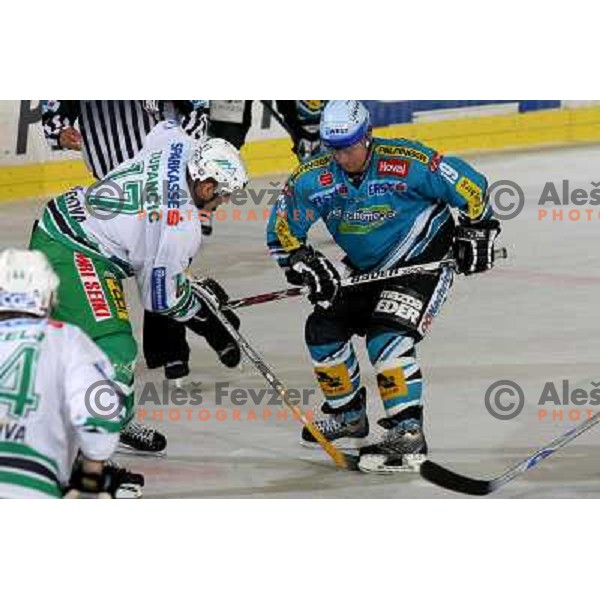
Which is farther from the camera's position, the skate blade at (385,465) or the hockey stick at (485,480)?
the skate blade at (385,465)

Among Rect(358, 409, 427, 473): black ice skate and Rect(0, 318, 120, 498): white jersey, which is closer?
Rect(0, 318, 120, 498): white jersey

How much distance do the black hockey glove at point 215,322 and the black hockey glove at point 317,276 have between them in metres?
0.23

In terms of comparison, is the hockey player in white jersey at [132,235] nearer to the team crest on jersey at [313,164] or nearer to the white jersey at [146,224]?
the white jersey at [146,224]

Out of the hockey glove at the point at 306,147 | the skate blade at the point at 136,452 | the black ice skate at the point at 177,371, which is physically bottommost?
the skate blade at the point at 136,452

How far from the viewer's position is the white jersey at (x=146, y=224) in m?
5.34

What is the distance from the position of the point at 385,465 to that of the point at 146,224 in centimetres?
88

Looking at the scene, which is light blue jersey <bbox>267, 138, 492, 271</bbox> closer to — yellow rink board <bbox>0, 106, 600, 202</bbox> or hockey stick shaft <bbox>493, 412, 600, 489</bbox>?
hockey stick shaft <bbox>493, 412, 600, 489</bbox>

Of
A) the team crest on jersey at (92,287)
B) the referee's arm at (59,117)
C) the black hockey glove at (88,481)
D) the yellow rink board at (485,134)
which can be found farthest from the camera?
the yellow rink board at (485,134)

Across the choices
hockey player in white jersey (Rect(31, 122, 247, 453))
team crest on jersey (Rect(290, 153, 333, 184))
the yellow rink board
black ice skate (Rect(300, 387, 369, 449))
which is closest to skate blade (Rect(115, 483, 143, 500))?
hockey player in white jersey (Rect(31, 122, 247, 453))

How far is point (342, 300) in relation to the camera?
5676 millimetres
